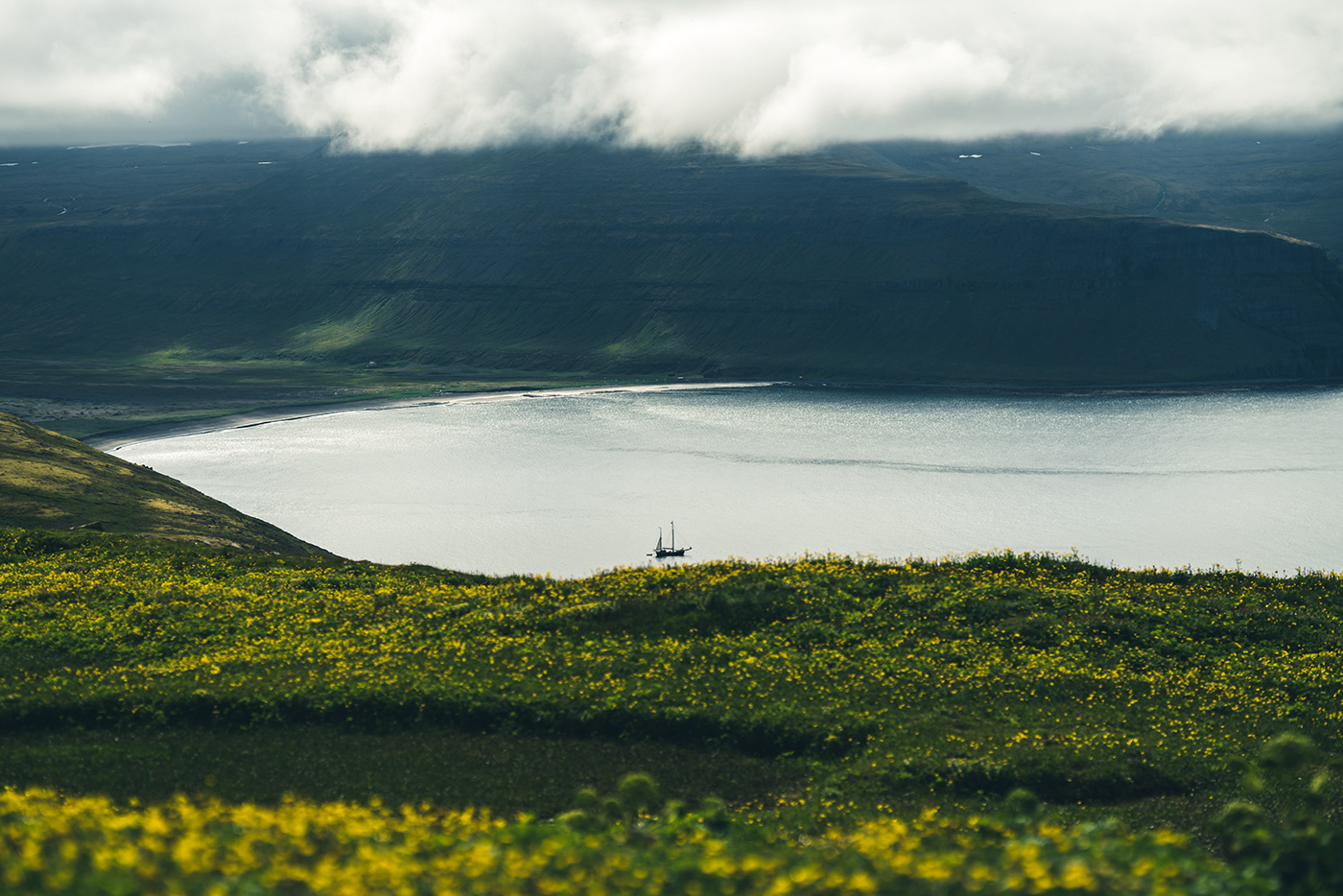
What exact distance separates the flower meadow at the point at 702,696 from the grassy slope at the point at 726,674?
15 cm

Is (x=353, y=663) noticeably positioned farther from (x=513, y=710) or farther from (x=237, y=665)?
(x=513, y=710)

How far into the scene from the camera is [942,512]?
462ft

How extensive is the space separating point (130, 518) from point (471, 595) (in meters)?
40.4

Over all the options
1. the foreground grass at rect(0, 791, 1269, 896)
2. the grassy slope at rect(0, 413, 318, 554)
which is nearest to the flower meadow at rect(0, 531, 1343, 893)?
the foreground grass at rect(0, 791, 1269, 896)

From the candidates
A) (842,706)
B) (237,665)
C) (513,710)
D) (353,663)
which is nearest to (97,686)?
(237,665)

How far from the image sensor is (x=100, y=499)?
3199 inches

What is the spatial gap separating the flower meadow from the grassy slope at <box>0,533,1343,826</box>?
0.15 metres

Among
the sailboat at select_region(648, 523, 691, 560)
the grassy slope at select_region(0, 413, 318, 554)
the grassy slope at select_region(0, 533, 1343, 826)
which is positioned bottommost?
the sailboat at select_region(648, 523, 691, 560)

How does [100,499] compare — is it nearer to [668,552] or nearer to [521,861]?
[668,552]

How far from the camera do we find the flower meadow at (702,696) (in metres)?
18.2

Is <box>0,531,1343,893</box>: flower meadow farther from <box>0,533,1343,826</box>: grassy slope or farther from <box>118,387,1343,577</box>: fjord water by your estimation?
<box>118,387,1343,577</box>: fjord water

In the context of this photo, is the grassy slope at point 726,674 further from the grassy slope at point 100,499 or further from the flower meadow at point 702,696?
the grassy slope at point 100,499

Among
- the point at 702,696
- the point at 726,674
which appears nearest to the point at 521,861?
the point at 702,696

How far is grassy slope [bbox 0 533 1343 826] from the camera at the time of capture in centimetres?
3447
